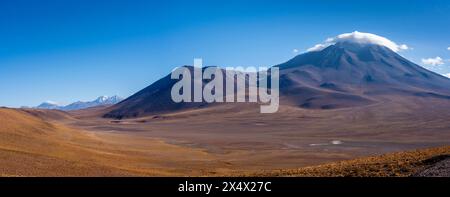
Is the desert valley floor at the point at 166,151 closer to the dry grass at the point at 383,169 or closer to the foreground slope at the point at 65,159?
the foreground slope at the point at 65,159

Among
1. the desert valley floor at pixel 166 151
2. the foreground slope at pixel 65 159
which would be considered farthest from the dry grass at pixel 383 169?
the foreground slope at pixel 65 159

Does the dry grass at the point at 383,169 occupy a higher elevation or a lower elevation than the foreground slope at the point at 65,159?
higher

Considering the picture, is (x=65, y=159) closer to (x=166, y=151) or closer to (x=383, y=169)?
(x=383, y=169)

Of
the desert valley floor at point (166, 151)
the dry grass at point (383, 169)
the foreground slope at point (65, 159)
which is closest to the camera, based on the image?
the dry grass at point (383, 169)

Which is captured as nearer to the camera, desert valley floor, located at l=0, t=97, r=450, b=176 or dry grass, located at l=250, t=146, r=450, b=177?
dry grass, located at l=250, t=146, r=450, b=177

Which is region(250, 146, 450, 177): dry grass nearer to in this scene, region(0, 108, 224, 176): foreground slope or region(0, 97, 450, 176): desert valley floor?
region(0, 97, 450, 176): desert valley floor

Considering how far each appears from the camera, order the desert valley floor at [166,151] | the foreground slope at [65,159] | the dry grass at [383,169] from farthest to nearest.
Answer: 1. the desert valley floor at [166,151]
2. the foreground slope at [65,159]
3. the dry grass at [383,169]

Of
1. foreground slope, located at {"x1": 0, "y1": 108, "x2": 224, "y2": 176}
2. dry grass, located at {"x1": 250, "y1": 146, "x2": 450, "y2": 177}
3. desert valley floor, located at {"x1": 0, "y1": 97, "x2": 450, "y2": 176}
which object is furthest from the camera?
desert valley floor, located at {"x1": 0, "y1": 97, "x2": 450, "y2": 176}

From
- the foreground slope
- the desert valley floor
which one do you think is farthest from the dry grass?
the foreground slope
